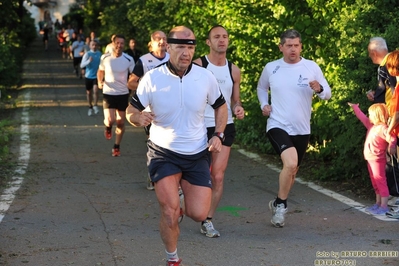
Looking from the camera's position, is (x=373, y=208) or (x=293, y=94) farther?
(x=373, y=208)

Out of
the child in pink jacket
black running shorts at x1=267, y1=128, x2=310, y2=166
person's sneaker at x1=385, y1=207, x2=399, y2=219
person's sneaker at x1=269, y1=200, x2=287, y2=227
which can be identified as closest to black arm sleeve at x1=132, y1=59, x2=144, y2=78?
black running shorts at x1=267, y1=128, x2=310, y2=166

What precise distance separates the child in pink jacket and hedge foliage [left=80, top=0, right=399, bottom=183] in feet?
2.54

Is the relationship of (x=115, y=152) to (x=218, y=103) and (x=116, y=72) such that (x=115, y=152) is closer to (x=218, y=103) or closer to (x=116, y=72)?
(x=116, y=72)

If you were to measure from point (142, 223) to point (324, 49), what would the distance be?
4517 mm

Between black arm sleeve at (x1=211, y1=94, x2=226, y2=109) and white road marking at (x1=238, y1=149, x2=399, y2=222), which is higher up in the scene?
black arm sleeve at (x1=211, y1=94, x2=226, y2=109)

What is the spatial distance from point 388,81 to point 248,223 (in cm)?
215

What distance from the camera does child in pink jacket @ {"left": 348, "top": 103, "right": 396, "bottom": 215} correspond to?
8.77 m

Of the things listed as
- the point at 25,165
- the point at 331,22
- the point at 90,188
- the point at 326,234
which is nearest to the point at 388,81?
the point at 326,234

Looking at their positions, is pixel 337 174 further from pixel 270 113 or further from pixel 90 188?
pixel 90 188

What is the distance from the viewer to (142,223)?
27.8 ft

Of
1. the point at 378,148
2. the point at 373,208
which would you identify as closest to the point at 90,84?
the point at 378,148

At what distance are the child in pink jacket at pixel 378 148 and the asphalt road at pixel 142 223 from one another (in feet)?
0.94

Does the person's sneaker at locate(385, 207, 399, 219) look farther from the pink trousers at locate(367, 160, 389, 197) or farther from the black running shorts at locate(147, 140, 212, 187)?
the black running shorts at locate(147, 140, 212, 187)

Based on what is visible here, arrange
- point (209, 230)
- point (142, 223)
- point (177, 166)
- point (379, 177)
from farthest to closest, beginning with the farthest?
point (379, 177)
point (142, 223)
point (209, 230)
point (177, 166)
